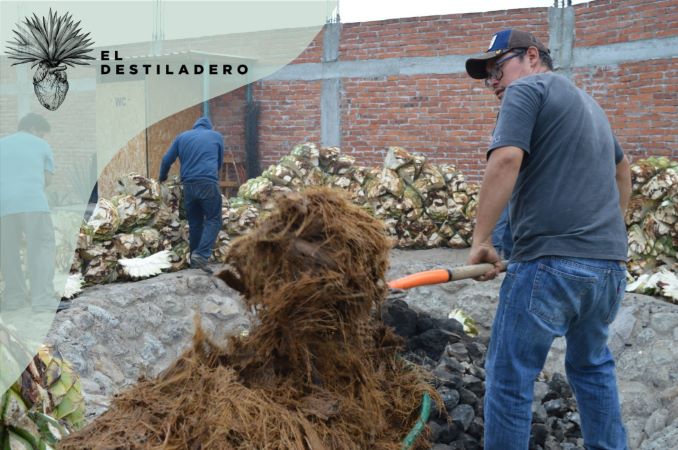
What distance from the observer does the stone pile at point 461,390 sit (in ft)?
12.6

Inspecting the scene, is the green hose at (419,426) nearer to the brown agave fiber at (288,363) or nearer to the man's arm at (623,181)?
the brown agave fiber at (288,363)

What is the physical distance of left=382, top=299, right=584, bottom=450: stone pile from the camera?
3838mm

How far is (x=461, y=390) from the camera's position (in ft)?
13.2

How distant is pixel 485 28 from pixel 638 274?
5.00 meters

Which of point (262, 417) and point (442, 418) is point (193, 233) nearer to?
point (442, 418)

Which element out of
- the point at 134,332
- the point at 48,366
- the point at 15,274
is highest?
the point at 48,366

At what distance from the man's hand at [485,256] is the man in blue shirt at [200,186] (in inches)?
186

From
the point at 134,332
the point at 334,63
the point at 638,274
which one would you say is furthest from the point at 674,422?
the point at 334,63

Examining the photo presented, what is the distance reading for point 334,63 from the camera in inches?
474

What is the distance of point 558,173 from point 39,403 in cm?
223

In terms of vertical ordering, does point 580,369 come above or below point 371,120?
below

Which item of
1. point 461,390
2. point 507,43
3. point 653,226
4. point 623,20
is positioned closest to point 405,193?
point 653,226

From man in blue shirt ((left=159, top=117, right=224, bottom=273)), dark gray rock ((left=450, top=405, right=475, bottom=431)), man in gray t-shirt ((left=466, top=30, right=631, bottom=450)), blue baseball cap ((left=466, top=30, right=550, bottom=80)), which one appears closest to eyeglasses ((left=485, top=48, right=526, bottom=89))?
blue baseball cap ((left=466, top=30, right=550, bottom=80))

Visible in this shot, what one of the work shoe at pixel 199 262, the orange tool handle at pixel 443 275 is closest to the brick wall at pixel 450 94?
the work shoe at pixel 199 262
